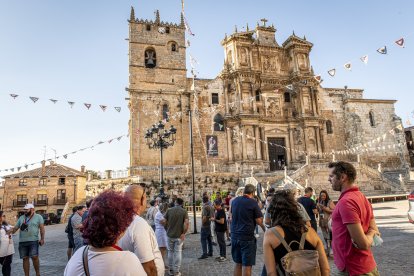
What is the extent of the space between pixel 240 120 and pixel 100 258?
27.0 metres

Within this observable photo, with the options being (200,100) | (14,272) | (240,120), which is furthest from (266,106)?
(14,272)

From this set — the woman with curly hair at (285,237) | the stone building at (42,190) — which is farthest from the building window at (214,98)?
the woman with curly hair at (285,237)

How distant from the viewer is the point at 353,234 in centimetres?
262

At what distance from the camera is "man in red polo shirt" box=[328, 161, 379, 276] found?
2.64 metres

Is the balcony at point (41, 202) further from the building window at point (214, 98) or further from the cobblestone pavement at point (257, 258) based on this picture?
the cobblestone pavement at point (257, 258)

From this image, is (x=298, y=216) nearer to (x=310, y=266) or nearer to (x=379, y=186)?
(x=310, y=266)

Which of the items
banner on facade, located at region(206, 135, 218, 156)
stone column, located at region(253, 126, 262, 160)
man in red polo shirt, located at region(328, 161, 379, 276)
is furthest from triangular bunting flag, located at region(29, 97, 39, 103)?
stone column, located at region(253, 126, 262, 160)

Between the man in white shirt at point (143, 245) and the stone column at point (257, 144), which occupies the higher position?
the stone column at point (257, 144)

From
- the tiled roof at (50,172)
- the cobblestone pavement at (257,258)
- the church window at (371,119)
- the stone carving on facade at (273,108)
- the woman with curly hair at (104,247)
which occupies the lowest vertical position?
the cobblestone pavement at (257,258)

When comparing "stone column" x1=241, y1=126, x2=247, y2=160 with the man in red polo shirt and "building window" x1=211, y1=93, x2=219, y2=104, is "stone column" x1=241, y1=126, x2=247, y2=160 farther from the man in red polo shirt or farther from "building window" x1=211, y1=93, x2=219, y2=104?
the man in red polo shirt

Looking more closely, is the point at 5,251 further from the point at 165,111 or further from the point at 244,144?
the point at 244,144

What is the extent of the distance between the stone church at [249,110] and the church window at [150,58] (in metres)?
0.09

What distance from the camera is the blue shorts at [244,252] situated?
4.70 metres

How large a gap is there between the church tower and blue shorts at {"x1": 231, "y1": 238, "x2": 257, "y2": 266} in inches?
840
